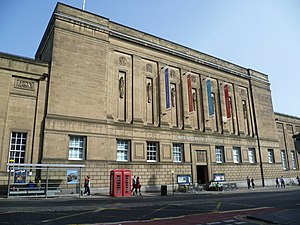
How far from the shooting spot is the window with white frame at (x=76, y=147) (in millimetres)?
22844

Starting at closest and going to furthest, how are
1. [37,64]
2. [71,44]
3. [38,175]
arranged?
1. [38,175]
2. [37,64]
3. [71,44]

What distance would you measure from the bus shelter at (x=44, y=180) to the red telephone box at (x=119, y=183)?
2815 millimetres

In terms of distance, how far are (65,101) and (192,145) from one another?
1704 cm

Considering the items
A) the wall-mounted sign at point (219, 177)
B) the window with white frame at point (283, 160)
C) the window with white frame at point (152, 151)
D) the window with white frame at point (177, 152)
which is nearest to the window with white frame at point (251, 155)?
the wall-mounted sign at point (219, 177)

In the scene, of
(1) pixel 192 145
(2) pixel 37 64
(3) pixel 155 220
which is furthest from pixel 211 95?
(3) pixel 155 220

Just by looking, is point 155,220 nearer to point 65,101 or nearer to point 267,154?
point 65,101

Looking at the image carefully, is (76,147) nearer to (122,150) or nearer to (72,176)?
(72,176)

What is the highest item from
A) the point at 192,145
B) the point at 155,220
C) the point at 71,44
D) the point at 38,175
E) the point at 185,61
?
the point at 185,61

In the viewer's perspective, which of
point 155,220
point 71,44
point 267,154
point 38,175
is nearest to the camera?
point 155,220

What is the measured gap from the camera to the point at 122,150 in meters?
26.0

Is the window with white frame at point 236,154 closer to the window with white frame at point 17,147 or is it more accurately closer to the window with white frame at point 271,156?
the window with white frame at point 271,156

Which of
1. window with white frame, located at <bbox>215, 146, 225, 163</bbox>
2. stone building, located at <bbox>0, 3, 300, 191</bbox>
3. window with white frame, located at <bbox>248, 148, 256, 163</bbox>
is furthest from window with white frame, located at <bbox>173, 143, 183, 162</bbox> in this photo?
window with white frame, located at <bbox>248, 148, 256, 163</bbox>

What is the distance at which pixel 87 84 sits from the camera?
2462 centimetres

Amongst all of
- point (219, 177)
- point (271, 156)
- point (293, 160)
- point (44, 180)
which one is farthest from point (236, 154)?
point (44, 180)
